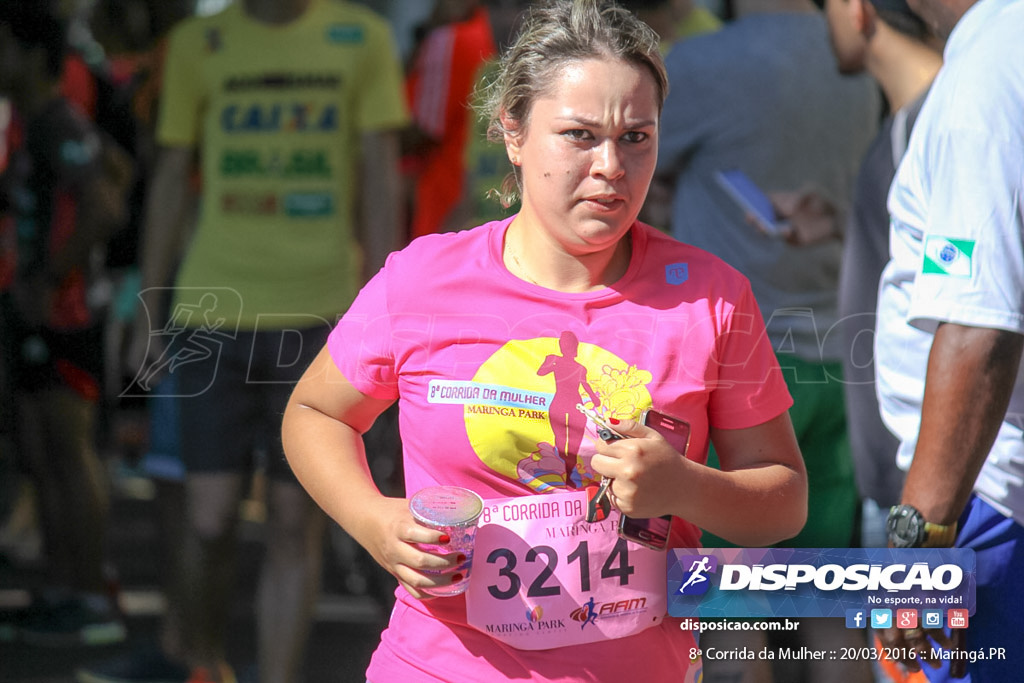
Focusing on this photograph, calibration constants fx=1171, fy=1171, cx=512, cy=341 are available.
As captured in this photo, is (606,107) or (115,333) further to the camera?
(115,333)

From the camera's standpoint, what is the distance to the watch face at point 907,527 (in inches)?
77.2

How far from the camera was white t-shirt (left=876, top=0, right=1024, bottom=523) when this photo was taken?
1.91 metres

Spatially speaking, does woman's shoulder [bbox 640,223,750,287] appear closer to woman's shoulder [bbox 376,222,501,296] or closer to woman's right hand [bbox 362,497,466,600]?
woman's shoulder [bbox 376,222,501,296]

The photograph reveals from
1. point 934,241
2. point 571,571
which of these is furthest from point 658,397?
point 934,241

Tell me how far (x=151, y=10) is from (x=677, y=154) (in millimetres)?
1681

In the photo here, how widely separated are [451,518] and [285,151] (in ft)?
5.43

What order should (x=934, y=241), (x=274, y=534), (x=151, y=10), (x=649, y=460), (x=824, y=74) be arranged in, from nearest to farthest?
(x=649, y=460) → (x=934, y=241) → (x=824, y=74) → (x=274, y=534) → (x=151, y=10)

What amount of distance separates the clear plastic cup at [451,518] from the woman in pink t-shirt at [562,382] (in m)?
0.06

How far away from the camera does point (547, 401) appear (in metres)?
1.80

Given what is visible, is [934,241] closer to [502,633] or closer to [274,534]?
[502,633]

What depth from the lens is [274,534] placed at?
3.17 m

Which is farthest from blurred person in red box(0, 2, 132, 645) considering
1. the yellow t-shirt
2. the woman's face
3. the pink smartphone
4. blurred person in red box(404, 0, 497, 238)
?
the pink smartphone

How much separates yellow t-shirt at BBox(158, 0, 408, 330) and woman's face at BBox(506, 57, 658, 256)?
137cm

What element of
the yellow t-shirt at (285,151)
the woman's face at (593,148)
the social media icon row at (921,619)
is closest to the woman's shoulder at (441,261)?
the woman's face at (593,148)
